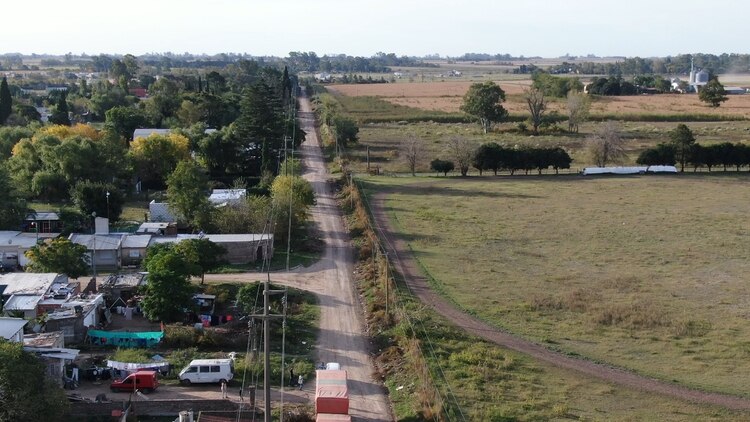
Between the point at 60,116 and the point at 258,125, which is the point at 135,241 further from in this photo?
the point at 60,116

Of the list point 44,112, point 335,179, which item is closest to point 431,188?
point 335,179

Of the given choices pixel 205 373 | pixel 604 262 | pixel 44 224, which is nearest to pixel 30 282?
pixel 205 373

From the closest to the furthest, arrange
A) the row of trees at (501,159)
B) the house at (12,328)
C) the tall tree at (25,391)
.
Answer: the tall tree at (25,391) → the house at (12,328) → the row of trees at (501,159)

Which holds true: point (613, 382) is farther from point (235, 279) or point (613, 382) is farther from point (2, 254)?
point (2, 254)

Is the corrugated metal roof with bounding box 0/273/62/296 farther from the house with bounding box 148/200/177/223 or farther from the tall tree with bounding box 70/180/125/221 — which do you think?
the house with bounding box 148/200/177/223

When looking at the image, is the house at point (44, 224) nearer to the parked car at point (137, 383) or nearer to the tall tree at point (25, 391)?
the parked car at point (137, 383)

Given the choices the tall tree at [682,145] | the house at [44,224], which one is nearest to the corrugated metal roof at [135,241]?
the house at [44,224]
